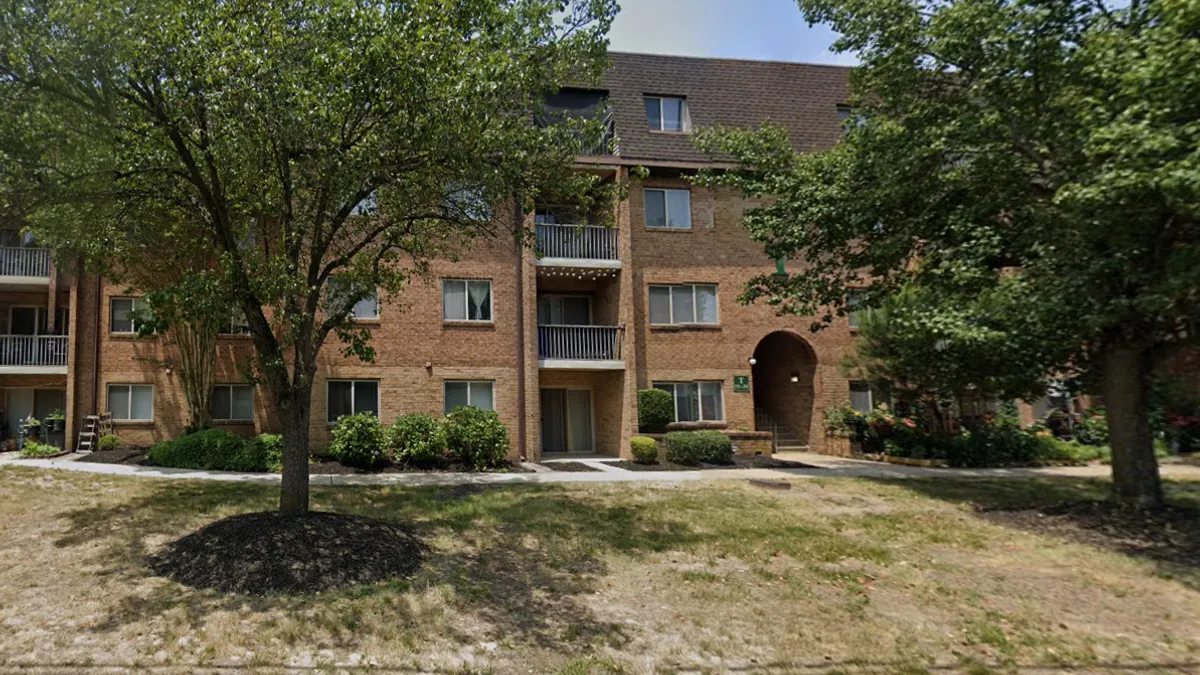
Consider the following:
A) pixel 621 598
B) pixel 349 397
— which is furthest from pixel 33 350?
pixel 621 598

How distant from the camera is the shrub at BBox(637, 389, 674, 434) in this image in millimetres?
17984

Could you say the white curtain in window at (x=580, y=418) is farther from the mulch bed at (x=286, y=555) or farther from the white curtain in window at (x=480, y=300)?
the mulch bed at (x=286, y=555)

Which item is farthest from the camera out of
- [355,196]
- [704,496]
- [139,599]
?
[704,496]

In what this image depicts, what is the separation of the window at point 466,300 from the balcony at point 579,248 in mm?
1684

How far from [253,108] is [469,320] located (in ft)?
37.1

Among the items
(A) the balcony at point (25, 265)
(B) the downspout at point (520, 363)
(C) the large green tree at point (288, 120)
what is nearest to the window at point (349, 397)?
(B) the downspout at point (520, 363)

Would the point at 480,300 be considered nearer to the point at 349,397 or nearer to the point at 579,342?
the point at 579,342

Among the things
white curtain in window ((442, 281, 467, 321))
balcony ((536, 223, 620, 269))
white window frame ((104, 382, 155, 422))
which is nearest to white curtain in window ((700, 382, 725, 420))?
balcony ((536, 223, 620, 269))

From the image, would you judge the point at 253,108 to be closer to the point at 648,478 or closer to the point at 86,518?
the point at 86,518

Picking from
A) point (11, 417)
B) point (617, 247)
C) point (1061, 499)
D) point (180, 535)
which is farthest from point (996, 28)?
point (11, 417)

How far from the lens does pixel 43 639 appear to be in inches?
197

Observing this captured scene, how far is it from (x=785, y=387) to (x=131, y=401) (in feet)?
58.7

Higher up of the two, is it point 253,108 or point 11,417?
point 253,108

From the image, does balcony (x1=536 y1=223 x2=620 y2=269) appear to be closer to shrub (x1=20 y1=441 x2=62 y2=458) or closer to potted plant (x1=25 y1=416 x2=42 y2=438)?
shrub (x1=20 y1=441 x2=62 y2=458)
